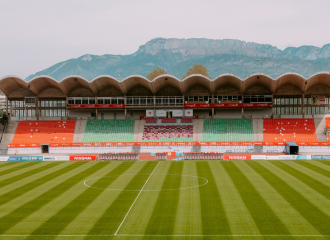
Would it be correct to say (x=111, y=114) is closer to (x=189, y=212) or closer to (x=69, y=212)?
(x=69, y=212)

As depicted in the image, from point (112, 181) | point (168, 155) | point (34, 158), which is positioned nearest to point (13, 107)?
point (34, 158)

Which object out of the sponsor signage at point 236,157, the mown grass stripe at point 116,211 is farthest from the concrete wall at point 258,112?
the mown grass stripe at point 116,211

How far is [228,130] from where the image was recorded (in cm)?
6156

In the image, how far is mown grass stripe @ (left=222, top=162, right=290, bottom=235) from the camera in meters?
18.8

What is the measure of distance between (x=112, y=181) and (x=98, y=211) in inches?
381

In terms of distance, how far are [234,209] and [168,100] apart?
4694 centimetres

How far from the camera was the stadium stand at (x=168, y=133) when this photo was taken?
60.5 meters

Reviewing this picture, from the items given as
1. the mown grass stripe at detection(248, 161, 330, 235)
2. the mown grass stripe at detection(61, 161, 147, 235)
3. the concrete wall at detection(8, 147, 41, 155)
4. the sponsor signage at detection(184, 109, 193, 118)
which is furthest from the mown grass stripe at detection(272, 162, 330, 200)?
the concrete wall at detection(8, 147, 41, 155)

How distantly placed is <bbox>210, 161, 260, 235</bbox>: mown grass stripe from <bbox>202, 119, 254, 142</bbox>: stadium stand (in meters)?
26.1

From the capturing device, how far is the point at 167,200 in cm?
2475

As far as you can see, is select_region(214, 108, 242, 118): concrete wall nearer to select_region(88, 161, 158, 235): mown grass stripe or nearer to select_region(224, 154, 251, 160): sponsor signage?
select_region(224, 154, 251, 160): sponsor signage

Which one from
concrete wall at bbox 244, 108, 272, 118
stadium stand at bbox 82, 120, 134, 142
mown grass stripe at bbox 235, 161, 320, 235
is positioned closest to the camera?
mown grass stripe at bbox 235, 161, 320, 235

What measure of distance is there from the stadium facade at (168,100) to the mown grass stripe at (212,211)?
110ft

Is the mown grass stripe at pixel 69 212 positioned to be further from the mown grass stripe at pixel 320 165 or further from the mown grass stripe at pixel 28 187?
the mown grass stripe at pixel 320 165
